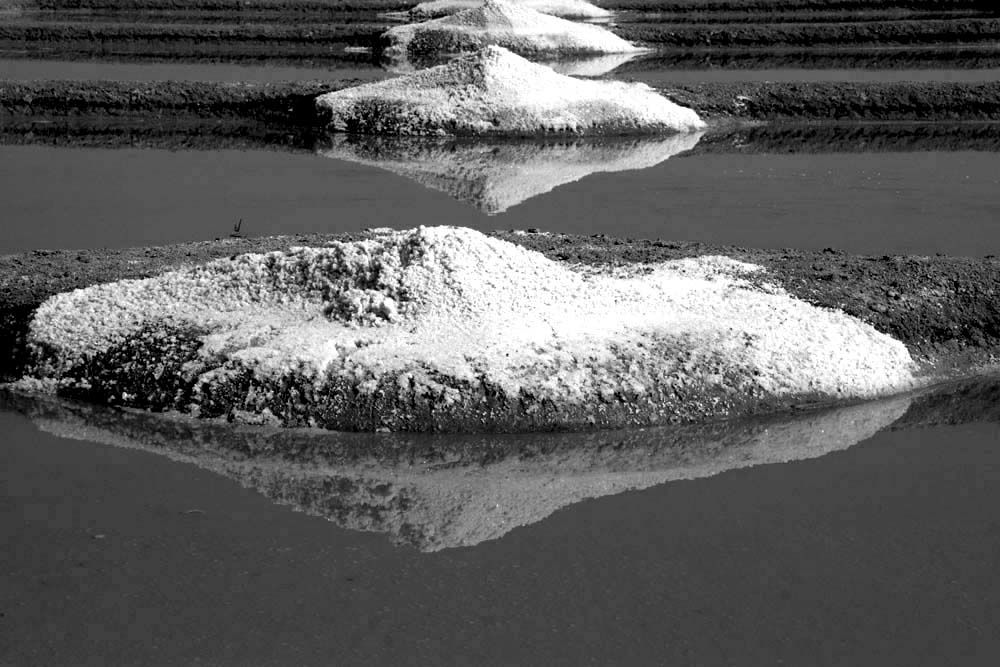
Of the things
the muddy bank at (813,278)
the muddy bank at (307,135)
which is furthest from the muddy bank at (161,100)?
the muddy bank at (813,278)

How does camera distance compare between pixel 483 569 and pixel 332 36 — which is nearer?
pixel 483 569

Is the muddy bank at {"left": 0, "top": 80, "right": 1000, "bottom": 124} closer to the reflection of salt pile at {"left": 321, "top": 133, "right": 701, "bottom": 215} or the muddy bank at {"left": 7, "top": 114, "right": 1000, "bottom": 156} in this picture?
the muddy bank at {"left": 7, "top": 114, "right": 1000, "bottom": 156}

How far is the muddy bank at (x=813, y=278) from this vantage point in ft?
37.4

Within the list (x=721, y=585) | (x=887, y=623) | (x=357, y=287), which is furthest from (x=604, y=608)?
(x=357, y=287)

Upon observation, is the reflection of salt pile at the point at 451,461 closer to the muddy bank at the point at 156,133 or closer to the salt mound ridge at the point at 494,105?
the muddy bank at the point at 156,133

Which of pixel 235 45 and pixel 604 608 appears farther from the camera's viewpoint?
pixel 235 45

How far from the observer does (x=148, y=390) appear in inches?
397

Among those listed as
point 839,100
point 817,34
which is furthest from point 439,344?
point 817,34

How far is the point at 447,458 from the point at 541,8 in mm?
29933

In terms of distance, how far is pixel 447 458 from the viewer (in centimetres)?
945

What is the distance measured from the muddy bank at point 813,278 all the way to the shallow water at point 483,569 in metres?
1.52

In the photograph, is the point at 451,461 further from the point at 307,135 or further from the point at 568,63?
the point at 568,63

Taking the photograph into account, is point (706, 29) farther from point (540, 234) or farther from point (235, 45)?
point (540, 234)

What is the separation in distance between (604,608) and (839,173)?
42.1ft
